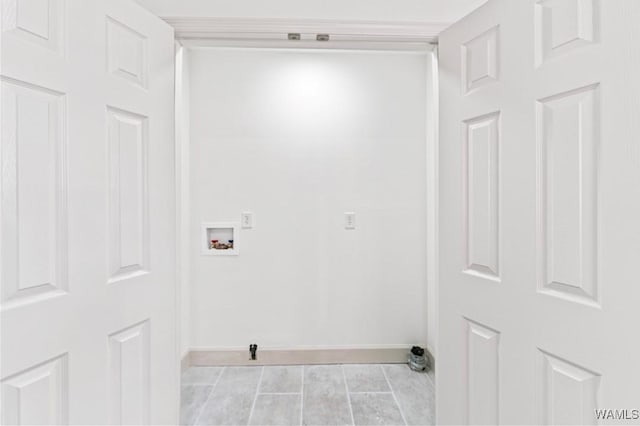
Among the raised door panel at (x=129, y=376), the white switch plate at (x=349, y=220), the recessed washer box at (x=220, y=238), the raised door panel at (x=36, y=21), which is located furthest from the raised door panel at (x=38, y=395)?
the white switch plate at (x=349, y=220)

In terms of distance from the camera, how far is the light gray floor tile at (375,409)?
1783 mm

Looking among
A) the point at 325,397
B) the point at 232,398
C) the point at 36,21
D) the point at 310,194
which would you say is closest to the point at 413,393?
the point at 325,397

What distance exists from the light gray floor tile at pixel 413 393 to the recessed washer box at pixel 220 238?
150 cm

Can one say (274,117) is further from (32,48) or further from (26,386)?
(26,386)

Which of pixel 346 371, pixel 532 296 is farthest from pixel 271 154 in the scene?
pixel 532 296

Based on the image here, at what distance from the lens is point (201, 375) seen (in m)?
2.25

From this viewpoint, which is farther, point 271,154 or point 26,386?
point 271,154

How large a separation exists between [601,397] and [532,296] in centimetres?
29

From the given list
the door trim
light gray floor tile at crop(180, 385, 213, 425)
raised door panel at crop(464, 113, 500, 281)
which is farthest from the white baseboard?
the door trim

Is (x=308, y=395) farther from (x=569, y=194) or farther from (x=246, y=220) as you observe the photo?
(x=569, y=194)

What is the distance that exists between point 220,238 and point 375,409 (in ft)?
5.25

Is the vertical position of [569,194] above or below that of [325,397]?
above

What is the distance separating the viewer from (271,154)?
2400 millimetres

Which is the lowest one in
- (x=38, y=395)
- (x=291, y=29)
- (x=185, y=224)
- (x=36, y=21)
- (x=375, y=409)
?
(x=375, y=409)
